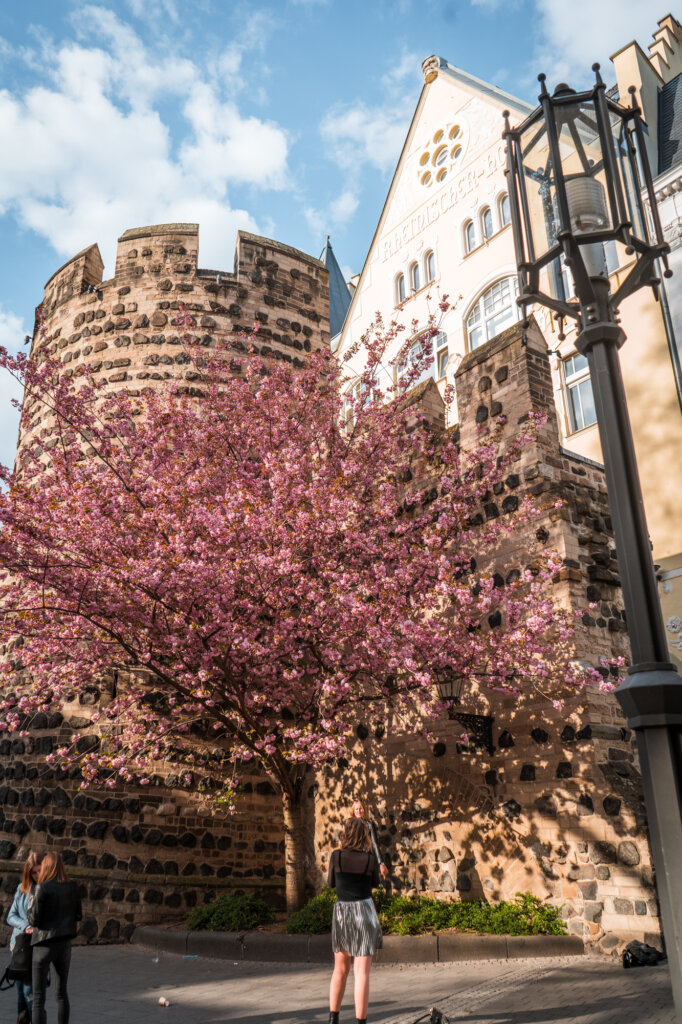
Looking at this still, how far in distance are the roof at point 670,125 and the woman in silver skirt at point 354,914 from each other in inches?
536

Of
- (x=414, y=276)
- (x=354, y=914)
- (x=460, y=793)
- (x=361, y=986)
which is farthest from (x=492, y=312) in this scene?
(x=361, y=986)

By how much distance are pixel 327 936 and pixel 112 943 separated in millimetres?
2972

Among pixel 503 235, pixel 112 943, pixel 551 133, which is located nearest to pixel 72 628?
pixel 112 943

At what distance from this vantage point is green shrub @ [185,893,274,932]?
866cm

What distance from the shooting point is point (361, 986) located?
5020mm

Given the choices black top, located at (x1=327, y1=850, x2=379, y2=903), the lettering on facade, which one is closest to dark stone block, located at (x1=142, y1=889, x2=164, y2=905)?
black top, located at (x1=327, y1=850, x2=379, y2=903)

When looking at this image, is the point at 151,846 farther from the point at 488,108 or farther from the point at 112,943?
the point at 488,108

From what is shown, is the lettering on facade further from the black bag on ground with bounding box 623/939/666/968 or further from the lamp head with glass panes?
the black bag on ground with bounding box 623/939/666/968

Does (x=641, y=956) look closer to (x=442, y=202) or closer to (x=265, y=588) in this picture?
(x=265, y=588)

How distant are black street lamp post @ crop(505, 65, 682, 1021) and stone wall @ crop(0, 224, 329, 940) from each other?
7.82 metres

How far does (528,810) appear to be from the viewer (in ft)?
25.4

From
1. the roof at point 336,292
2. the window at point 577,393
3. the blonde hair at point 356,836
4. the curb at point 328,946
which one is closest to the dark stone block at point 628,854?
the curb at point 328,946

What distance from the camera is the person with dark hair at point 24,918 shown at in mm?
5844

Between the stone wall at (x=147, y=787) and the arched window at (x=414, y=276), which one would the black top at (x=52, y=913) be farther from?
the arched window at (x=414, y=276)
